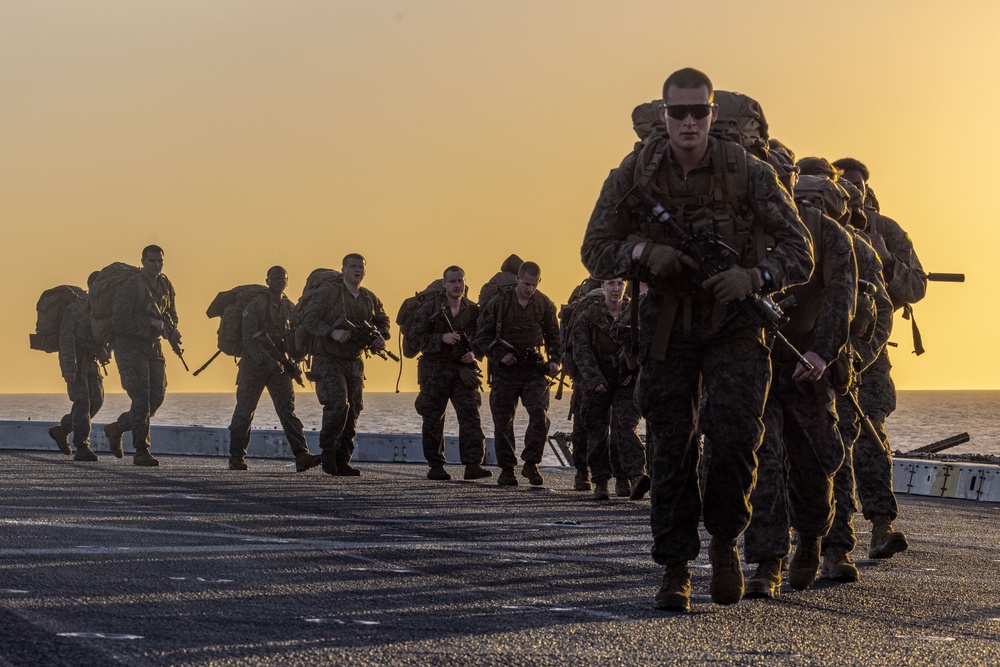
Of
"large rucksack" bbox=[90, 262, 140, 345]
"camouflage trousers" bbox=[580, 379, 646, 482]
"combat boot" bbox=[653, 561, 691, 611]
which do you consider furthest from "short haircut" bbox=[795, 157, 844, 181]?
"large rucksack" bbox=[90, 262, 140, 345]

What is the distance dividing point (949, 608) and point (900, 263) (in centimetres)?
329

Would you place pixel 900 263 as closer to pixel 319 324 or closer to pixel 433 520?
pixel 433 520

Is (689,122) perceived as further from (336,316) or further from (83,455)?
(83,455)

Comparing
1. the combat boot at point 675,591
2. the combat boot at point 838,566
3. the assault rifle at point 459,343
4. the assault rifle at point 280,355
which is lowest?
the combat boot at point 675,591

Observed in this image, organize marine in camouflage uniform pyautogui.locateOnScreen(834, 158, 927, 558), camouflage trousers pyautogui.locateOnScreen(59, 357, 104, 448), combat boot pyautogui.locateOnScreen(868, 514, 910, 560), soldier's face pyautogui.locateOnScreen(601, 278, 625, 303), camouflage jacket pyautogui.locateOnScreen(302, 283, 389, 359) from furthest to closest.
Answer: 1. camouflage trousers pyautogui.locateOnScreen(59, 357, 104, 448)
2. camouflage jacket pyautogui.locateOnScreen(302, 283, 389, 359)
3. soldier's face pyautogui.locateOnScreen(601, 278, 625, 303)
4. marine in camouflage uniform pyautogui.locateOnScreen(834, 158, 927, 558)
5. combat boot pyautogui.locateOnScreen(868, 514, 910, 560)

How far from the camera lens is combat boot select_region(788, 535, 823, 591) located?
712 centimetres

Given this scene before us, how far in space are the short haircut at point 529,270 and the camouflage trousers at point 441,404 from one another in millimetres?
1507

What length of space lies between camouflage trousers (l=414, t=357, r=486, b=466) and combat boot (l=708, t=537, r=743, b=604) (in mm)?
10120

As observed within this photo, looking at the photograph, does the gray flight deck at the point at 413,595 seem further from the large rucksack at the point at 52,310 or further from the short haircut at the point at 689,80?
the large rucksack at the point at 52,310

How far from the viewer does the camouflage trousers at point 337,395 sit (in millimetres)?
16297

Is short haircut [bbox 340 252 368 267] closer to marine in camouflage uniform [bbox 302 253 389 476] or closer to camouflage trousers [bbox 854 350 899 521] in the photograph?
marine in camouflage uniform [bbox 302 253 389 476]

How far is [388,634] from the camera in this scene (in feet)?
17.0

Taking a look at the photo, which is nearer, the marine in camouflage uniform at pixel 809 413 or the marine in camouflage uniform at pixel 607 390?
the marine in camouflage uniform at pixel 809 413

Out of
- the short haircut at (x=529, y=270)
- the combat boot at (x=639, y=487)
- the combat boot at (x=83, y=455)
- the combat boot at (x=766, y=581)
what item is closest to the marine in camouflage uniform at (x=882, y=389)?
the combat boot at (x=766, y=581)
